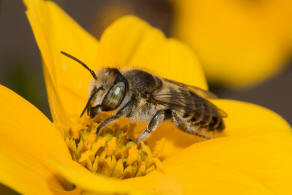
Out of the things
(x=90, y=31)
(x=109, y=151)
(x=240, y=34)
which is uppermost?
(x=109, y=151)

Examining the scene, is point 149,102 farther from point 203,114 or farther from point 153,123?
point 203,114

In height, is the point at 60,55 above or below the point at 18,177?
below

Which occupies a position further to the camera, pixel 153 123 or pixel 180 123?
pixel 180 123

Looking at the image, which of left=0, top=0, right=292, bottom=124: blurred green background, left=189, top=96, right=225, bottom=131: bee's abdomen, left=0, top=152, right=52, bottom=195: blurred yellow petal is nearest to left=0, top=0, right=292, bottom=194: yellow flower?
left=0, top=152, right=52, bottom=195: blurred yellow petal

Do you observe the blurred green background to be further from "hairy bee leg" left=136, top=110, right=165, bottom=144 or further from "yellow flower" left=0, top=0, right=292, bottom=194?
"hairy bee leg" left=136, top=110, right=165, bottom=144

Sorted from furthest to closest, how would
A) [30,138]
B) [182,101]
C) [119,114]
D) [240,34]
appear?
[240,34] < [182,101] < [119,114] < [30,138]

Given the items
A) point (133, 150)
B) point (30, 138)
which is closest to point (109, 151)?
point (133, 150)

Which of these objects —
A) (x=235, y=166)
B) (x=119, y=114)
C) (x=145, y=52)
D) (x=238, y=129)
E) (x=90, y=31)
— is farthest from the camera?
(x=90, y=31)

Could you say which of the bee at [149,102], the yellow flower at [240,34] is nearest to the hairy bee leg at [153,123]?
the bee at [149,102]
